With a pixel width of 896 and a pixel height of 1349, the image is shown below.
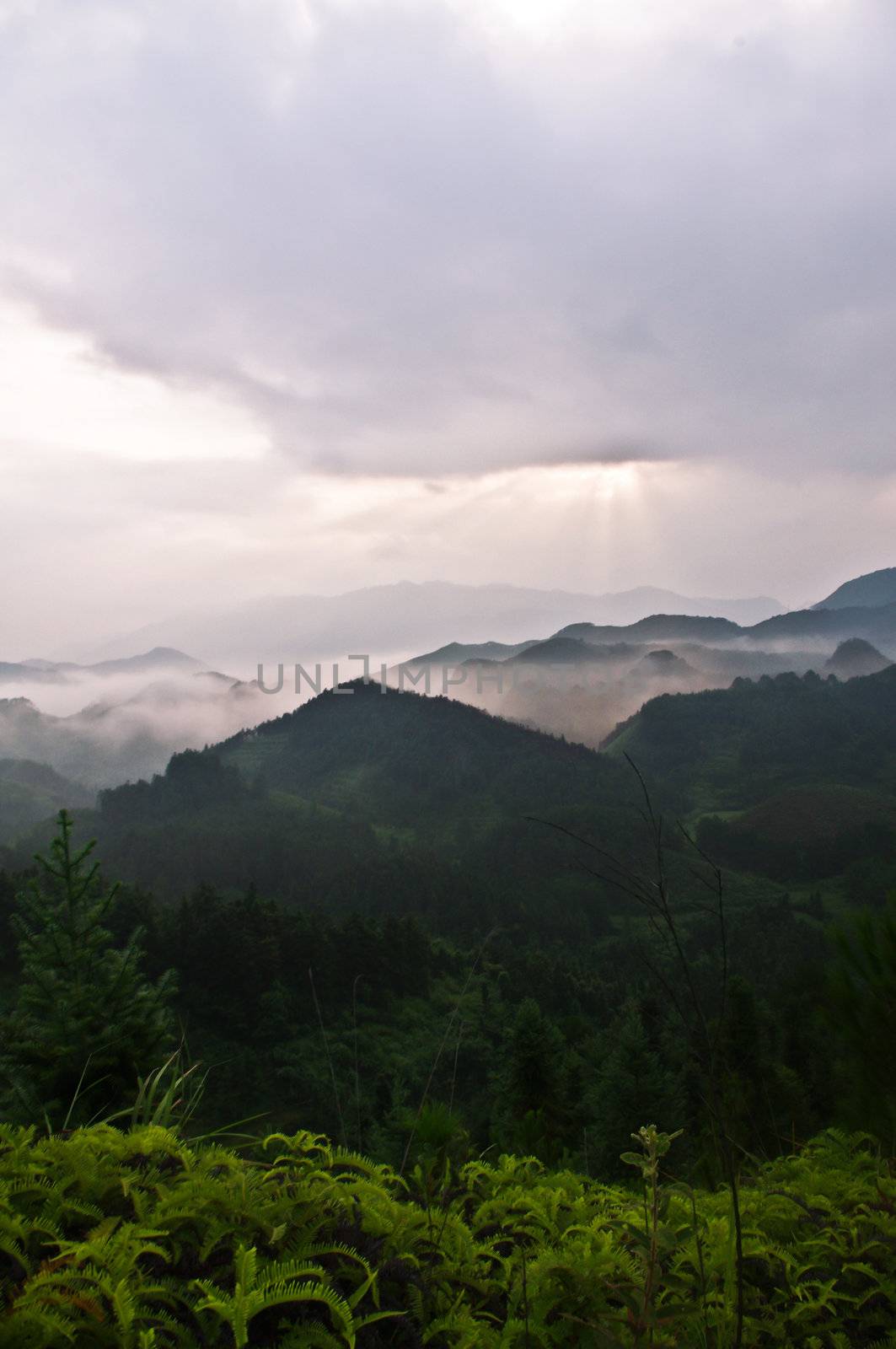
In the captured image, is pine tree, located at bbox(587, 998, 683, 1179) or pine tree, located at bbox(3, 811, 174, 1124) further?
pine tree, located at bbox(587, 998, 683, 1179)

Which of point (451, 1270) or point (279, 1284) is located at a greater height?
point (279, 1284)

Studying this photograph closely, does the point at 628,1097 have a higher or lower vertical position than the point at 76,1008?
lower

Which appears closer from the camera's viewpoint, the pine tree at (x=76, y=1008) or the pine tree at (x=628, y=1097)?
the pine tree at (x=76, y=1008)

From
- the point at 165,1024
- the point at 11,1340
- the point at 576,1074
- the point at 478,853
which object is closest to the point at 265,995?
the point at 576,1074

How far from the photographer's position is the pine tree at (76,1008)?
4957 millimetres

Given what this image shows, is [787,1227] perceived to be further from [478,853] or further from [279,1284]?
[478,853]

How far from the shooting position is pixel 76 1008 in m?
5.19

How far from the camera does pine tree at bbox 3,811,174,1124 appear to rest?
195 inches

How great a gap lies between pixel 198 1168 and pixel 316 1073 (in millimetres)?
69945

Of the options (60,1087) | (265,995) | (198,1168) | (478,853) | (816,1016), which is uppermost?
(198,1168)

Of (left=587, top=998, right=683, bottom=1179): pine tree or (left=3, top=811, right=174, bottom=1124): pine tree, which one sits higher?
(left=3, top=811, right=174, bottom=1124): pine tree

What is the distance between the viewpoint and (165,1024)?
17.8 ft

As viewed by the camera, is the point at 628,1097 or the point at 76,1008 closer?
the point at 76,1008

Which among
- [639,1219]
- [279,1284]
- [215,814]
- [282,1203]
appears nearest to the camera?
[279,1284]
